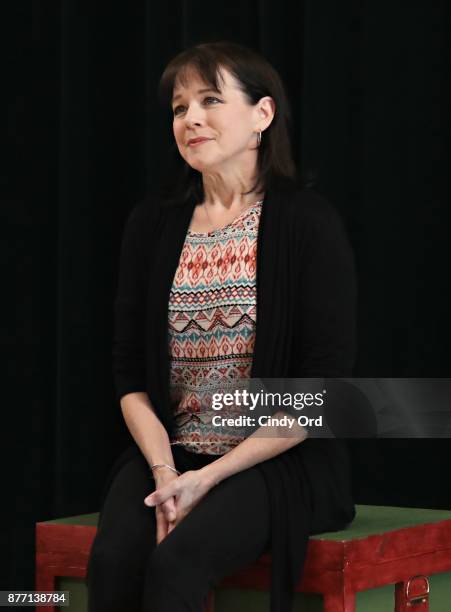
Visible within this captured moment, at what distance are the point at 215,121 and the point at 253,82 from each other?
0.09 metres

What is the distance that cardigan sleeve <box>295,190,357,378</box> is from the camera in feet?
6.35

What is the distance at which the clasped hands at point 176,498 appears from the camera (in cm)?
184

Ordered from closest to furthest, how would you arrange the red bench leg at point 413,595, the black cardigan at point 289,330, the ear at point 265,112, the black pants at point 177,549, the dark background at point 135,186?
1. the black pants at point 177,549
2. the black cardigan at point 289,330
3. the red bench leg at point 413,595
4. the ear at point 265,112
5. the dark background at point 135,186

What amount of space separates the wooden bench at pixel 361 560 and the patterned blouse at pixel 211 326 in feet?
0.75

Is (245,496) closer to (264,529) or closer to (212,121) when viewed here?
(264,529)

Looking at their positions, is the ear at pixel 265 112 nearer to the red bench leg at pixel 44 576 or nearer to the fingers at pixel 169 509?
the fingers at pixel 169 509

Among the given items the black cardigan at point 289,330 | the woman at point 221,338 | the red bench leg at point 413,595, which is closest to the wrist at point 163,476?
the woman at point 221,338

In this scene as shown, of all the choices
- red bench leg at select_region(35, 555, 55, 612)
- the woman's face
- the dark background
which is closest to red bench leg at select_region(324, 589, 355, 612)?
red bench leg at select_region(35, 555, 55, 612)

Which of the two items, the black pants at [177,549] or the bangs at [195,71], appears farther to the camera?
the bangs at [195,71]

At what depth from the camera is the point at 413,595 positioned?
77.6 inches

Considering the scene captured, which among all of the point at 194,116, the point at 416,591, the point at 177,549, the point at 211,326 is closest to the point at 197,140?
the point at 194,116

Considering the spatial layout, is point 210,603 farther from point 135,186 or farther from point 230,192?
point 135,186

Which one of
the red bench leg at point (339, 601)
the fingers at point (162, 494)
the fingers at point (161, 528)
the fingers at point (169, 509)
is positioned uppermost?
the fingers at point (162, 494)

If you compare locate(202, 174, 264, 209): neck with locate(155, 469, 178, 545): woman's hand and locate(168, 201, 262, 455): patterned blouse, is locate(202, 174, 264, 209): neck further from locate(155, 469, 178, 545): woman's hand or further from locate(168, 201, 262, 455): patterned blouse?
locate(155, 469, 178, 545): woman's hand
